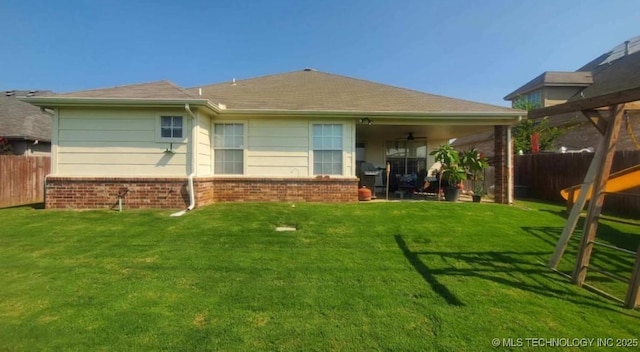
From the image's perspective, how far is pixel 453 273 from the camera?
466cm

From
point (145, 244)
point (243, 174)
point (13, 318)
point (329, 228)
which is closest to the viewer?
point (13, 318)

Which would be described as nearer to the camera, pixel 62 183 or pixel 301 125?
pixel 62 183

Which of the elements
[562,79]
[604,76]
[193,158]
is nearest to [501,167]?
[193,158]

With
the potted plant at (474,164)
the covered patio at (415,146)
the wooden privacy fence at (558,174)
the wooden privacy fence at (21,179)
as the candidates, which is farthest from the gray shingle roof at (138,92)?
the wooden privacy fence at (558,174)

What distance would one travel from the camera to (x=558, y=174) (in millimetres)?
12500

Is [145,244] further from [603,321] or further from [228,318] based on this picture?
[603,321]

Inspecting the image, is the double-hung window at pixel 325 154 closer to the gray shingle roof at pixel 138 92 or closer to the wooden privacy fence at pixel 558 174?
the gray shingle roof at pixel 138 92

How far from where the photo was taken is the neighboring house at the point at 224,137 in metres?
8.60

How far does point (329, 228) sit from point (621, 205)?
947cm

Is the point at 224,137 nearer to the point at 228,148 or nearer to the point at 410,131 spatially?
the point at 228,148

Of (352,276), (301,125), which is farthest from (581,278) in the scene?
(301,125)

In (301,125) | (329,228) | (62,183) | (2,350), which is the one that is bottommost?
(2,350)

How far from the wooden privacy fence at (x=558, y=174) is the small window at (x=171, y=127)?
12.7 m

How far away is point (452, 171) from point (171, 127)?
8.21 m
